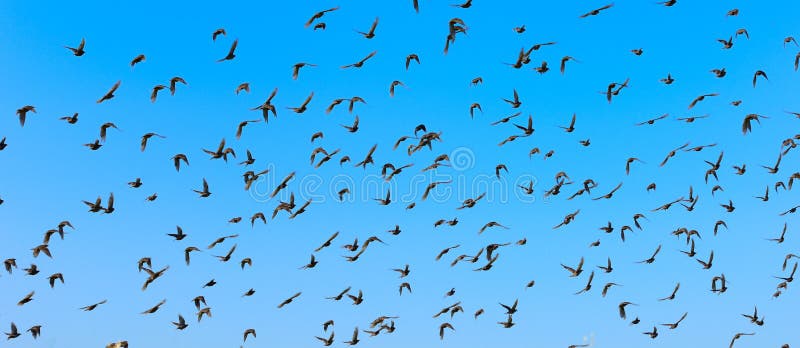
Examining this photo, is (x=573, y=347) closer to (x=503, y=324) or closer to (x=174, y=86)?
(x=503, y=324)

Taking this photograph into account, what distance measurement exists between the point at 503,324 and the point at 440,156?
11560 millimetres

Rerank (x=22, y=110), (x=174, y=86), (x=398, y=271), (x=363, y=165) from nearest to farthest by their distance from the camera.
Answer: (x=22, y=110), (x=174, y=86), (x=363, y=165), (x=398, y=271)

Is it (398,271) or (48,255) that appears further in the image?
(398,271)

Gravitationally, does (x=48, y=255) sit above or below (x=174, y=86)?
below

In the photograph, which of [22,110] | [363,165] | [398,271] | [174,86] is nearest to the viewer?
[22,110]

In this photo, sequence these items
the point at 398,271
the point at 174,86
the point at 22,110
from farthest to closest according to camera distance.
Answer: the point at 398,271
the point at 174,86
the point at 22,110

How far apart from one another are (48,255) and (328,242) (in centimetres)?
1665

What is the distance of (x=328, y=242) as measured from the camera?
55.8 metres

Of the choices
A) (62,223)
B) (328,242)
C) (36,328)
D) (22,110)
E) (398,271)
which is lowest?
(398,271)

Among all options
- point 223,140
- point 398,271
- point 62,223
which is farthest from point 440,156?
point 62,223

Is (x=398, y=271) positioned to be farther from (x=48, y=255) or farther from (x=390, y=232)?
(x=48, y=255)

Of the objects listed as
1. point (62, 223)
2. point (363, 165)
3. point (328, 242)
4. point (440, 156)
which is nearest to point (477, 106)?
point (440, 156)

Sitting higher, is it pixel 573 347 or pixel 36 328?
pixel 36 328

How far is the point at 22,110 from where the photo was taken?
48.7 metres
